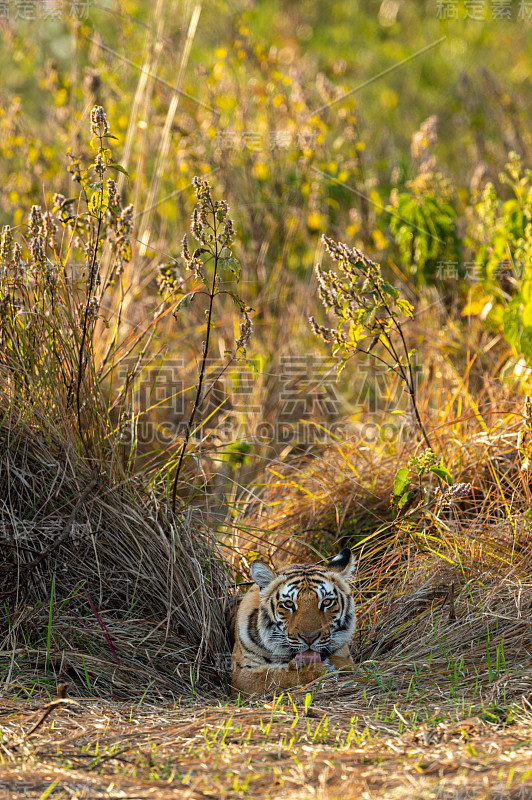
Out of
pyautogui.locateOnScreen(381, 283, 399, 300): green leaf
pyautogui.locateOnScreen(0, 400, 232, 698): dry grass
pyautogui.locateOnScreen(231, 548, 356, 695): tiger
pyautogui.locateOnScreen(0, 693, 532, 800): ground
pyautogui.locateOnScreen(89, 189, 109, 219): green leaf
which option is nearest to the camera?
pyautogui.locateOnScreen(0, 693, 532, 800): ground

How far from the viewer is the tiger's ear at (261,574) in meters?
3.71

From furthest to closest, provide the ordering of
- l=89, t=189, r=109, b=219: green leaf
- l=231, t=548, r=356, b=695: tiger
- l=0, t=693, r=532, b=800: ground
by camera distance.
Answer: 1. l=89, t=189, r=109, b=219: green leaf
2. l=231, t=548, r=356, b=695: tiger
3. l=0, t=693, r=532, b=800: ground

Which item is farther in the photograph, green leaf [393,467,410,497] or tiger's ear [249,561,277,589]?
green leaf [393,467,410,497]

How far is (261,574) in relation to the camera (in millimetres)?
3713

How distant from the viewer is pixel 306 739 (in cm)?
276

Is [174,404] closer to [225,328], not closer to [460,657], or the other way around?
[225,328]

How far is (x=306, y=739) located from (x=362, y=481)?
2256 mm

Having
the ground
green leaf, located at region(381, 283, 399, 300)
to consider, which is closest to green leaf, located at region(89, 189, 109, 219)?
green leaf, located at region(381, 283, 399, 300)

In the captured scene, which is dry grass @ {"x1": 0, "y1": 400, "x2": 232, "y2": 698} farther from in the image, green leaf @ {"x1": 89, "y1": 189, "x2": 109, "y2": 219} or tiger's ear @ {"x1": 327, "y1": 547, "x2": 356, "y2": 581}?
green leaf @ {"x1": 89, "y1": 189, "x2": 109, "y2": 219}

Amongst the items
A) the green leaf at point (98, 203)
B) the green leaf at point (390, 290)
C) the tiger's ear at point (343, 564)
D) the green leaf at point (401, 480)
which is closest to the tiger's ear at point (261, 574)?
the tiger's ear at point (343, 564)

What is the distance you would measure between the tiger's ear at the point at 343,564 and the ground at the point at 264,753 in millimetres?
680

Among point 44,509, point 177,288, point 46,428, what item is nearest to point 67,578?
point 44,509

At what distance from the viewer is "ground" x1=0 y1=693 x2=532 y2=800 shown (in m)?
2.37

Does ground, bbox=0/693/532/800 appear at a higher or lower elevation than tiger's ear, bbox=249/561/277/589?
lower
